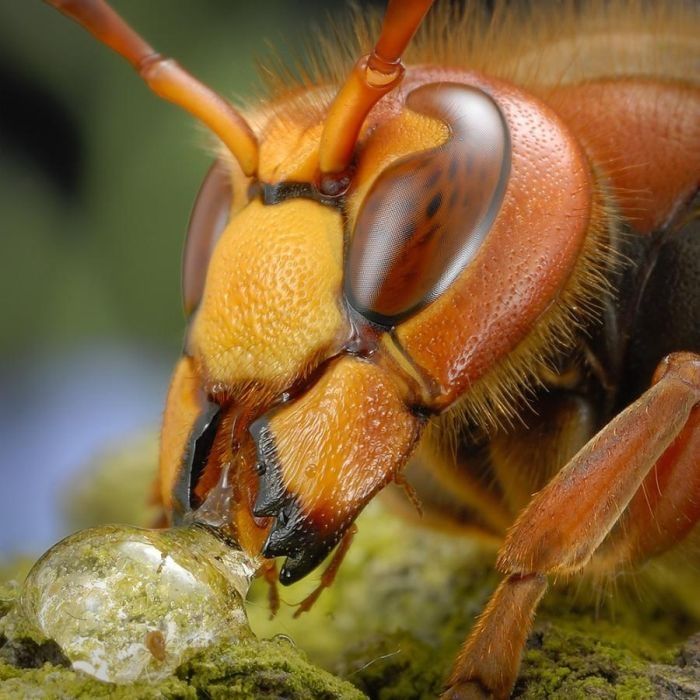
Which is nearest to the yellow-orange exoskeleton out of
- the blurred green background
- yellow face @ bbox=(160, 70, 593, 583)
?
yellow face @ bbox=(160, 70, 593, 583)

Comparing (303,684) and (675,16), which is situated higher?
(675,16)

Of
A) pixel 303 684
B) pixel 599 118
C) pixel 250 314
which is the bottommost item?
pixel 303 684

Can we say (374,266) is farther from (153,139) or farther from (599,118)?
(153,139)

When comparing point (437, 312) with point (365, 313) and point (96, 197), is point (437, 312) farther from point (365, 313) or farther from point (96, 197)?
point (96, 197)

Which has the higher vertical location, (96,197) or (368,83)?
(368,83)

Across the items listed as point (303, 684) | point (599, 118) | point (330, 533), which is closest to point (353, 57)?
point (599, 118)

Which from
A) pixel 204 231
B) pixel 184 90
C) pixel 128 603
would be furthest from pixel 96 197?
pixel 128 603

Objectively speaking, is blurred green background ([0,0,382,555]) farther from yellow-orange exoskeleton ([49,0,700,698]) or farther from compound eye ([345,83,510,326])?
compound eye ([345,83,510,326])
